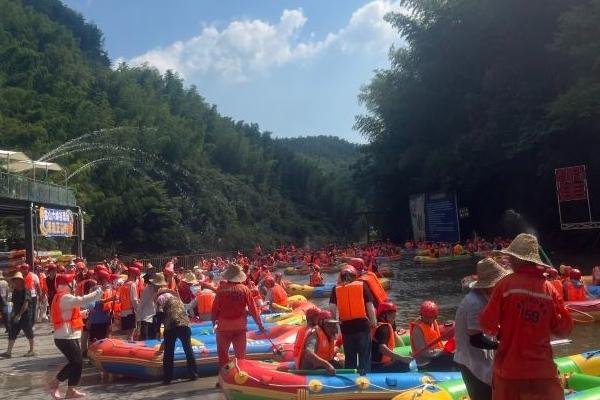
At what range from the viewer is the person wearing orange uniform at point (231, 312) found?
770cm

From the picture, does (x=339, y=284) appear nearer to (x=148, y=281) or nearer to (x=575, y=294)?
(x=148, y=281)

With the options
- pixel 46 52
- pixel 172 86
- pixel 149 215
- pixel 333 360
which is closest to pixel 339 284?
pixel 333 360

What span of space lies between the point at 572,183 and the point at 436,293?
38.3ft

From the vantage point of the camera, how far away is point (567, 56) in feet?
106

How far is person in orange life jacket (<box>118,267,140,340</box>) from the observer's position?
10.5 m

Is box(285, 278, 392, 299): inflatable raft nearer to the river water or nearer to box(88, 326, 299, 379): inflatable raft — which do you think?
the river water

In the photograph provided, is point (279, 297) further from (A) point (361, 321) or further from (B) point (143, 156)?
(B) point (143, 156)

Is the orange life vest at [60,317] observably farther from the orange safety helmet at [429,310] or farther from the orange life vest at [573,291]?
the orange life vest at [573,291]

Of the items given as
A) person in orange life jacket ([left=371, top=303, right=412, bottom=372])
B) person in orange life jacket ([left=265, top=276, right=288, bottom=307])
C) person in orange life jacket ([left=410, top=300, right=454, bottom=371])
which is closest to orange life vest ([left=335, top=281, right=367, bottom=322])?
person in orange life jacket ([left=371, top=303, right=412, bottom=372])

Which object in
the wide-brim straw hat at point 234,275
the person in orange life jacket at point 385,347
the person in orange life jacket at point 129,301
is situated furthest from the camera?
the person in orange life jacket at point 129,301

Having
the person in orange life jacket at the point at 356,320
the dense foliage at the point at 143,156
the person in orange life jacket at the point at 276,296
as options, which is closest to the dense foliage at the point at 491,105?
the person in orange life jacket at the point at 276,296

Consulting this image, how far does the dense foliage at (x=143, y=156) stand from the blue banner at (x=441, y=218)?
2176cm

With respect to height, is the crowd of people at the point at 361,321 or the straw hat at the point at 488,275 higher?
the straw hat at the point at 488,275

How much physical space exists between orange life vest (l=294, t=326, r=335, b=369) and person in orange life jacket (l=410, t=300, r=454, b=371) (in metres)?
0.95
